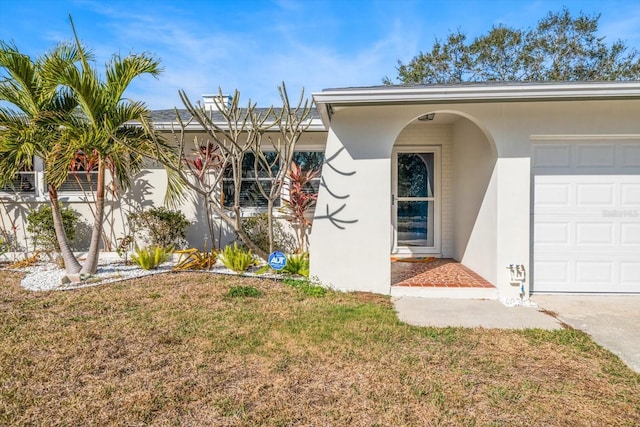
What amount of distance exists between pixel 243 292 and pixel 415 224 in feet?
15.3

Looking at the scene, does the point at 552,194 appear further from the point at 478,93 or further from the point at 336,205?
the point at 336,205

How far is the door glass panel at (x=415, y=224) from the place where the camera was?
863cm

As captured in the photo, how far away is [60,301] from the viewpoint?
17.6 feet

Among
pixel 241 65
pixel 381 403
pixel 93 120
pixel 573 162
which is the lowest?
pixel 381 403

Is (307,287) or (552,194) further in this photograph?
(307,287)

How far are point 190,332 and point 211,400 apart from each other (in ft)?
4.87

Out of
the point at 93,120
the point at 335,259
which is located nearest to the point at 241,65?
the point at 93,120

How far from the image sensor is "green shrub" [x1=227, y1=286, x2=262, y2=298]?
5.57 meters

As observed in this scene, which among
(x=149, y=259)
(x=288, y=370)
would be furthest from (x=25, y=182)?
(x=288, y=370)

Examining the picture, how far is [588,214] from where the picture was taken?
5.83 m

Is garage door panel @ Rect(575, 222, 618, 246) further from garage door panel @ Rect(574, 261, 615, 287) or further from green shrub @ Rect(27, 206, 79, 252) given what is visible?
green shrub @ Rect(27, 206, 79, 252)

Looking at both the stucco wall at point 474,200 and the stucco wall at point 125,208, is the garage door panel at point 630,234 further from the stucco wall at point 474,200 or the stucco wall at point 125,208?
the stucco wall at point 125,208

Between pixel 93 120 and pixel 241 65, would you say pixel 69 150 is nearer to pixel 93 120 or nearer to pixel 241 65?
pixel 93 120

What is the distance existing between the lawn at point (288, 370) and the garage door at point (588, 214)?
2095 mm
